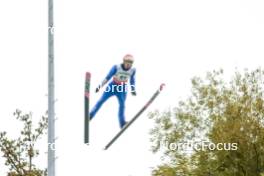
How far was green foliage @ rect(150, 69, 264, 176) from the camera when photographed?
171ft

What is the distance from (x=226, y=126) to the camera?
51.5 meters

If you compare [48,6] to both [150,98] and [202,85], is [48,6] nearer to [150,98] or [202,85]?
[150,98]

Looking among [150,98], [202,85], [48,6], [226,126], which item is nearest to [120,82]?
[150,98]

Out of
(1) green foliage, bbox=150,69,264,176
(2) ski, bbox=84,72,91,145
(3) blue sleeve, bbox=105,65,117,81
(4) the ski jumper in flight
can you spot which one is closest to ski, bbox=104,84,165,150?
(4) the ski jumper in flight

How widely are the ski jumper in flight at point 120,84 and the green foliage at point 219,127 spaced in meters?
32.4

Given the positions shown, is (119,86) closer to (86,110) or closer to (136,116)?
(136,116)

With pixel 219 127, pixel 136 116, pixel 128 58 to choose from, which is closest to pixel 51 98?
pixel 128 58

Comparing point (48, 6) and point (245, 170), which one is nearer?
point (48, 6)

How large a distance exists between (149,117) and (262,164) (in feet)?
29.0

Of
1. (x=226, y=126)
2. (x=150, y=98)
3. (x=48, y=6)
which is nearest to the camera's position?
(x=48, y=6)

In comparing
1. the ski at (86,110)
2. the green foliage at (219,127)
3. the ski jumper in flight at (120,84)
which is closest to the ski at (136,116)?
the ski jumper in flight at (120,84)

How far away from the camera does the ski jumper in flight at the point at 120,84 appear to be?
17.5m

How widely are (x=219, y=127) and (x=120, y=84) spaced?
34388 millimetres

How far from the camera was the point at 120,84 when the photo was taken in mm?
18062
